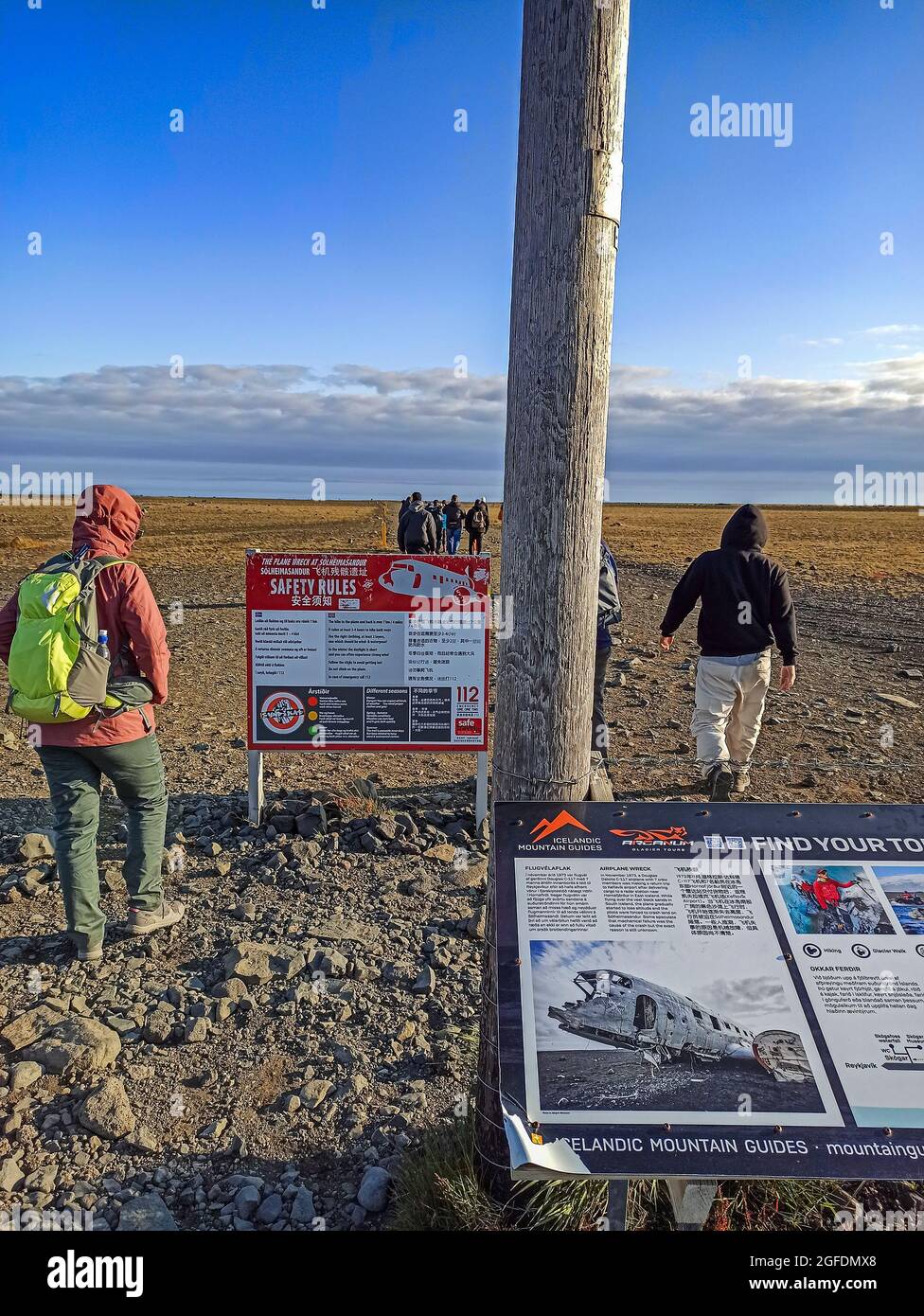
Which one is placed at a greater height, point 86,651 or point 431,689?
point 86,651

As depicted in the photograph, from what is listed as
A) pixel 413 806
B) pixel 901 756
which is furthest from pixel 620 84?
pixel 901 756

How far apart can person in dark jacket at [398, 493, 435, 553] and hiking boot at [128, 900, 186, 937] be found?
1261 centimetres

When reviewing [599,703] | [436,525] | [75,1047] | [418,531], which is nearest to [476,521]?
[436,525]

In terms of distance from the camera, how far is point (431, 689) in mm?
5734

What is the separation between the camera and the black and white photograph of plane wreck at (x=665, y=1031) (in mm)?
1977

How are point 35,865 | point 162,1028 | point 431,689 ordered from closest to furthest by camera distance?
1. point 162,1028
2. point 35,865
3. point 431,689

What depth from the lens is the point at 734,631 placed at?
6.06 m

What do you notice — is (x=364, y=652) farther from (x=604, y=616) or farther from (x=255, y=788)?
(x=604, y=616)

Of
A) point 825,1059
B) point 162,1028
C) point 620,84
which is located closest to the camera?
point 825,1059

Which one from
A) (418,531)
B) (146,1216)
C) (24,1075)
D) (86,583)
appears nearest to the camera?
(146,1216)

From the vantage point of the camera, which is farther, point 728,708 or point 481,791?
point 728,708

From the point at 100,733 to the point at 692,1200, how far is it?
9.80 ft

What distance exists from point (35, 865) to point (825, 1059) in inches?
178
